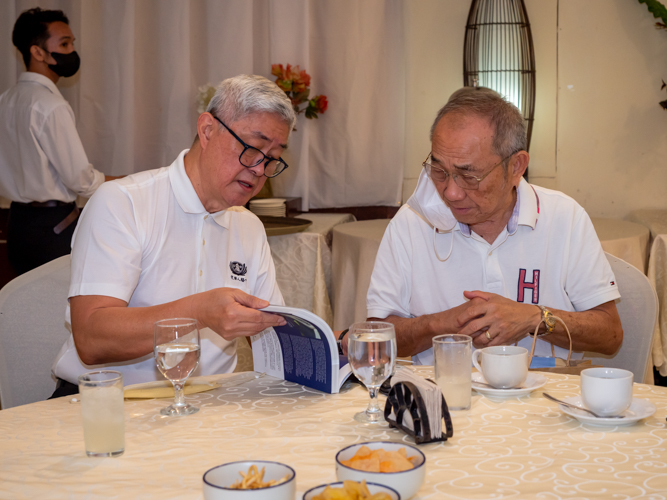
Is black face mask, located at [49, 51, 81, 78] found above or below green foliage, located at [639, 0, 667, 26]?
below

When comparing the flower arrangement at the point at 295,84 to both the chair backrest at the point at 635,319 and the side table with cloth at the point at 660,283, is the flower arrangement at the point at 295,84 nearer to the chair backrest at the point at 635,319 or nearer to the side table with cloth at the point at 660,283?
the side table with cloth at the point at 660,283

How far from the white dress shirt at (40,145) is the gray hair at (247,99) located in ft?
5.59

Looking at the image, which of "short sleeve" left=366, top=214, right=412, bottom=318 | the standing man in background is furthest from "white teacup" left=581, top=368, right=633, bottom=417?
the standing man in background

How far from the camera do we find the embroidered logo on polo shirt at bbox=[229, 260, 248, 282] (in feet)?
5.69

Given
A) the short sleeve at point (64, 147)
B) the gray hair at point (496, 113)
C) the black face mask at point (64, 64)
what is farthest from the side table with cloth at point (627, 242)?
the black face mask at point (64, 64)

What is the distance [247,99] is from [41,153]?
72.7 inches

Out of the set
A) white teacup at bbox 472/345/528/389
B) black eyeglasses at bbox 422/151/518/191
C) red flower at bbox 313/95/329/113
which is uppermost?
red flower at bbox 313/95/329/113

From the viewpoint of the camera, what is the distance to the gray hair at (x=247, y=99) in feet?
5.09

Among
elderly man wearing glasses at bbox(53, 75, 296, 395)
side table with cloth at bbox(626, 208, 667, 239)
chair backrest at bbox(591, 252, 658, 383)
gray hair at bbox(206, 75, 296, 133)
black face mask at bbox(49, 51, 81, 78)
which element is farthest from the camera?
black face mask at bbox(49, 51, 81, 78)

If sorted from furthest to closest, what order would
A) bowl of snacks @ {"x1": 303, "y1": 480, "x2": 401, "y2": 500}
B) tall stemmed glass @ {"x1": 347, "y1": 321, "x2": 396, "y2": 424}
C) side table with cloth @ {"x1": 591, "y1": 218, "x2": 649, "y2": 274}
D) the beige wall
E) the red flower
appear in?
1. the red flower
2. the beige wall
3. side table with cloth @ {"x1": 591, "y1": 218, "x2": 649, "y2": 274}
4. tall stemmed glass @ {"x1": 347, "y1": 321, "x2": 396, "y2": 424}
5. bowl of snacks @ {"x1": 303, "y1": 480, "x2": 401, "y2": 500}

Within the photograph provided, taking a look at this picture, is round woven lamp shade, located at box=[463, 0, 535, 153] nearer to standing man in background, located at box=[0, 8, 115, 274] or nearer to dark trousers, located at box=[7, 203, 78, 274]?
standing man in background, located at box=[0, 8, 115, 274]

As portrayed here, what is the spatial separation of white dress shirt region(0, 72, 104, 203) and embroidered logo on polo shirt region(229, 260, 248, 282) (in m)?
1.61

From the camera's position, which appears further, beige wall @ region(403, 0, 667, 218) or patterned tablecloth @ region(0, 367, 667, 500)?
beige wall @ region(403, 0, 667, 218)

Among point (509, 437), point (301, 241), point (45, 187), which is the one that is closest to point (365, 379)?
point (509, 437)
